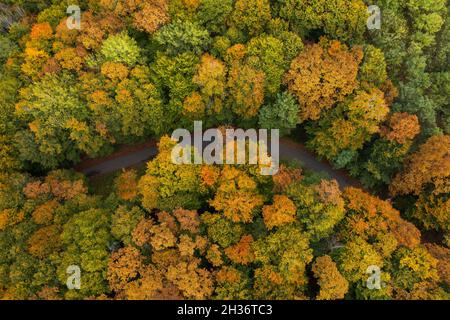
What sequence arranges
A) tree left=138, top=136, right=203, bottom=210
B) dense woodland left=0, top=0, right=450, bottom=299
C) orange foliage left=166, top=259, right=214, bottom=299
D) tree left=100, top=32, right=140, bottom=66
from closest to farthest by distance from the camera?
orange foliage left=166, top=259, right=214, bottom=299, dense woodland left=0, top=0, right=450, bottom=299, tree left=138, top=136, right=203, bottom=210, tree left=100, top=32, right=140, bottom=66

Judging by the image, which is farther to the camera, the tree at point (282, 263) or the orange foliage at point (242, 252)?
the orange foliage at point (242, 252)

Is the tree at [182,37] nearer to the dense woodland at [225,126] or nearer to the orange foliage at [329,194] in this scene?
the dense woodland at [225,126]

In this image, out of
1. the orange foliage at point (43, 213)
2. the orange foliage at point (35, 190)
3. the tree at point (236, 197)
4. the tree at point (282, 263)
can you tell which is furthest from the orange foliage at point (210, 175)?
the orange foliage at point (35, 190)

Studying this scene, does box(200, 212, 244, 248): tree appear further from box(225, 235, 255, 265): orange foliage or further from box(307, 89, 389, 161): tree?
box(307, 89, 389, 161): tree

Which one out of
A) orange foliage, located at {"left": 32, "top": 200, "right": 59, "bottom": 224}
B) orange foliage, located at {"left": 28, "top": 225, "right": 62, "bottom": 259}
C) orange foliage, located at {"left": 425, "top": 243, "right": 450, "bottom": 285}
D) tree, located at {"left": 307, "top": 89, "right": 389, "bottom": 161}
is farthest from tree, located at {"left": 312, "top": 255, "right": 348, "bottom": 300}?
orange foliage, located at {"left": 32, "top": 200, "right": 59, "bottom": 224}

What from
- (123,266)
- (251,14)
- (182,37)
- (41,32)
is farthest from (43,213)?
(251,14)

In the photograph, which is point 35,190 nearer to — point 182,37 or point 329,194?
point 182,37

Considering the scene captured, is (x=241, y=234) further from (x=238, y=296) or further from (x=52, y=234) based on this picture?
(x=52, y=234)
